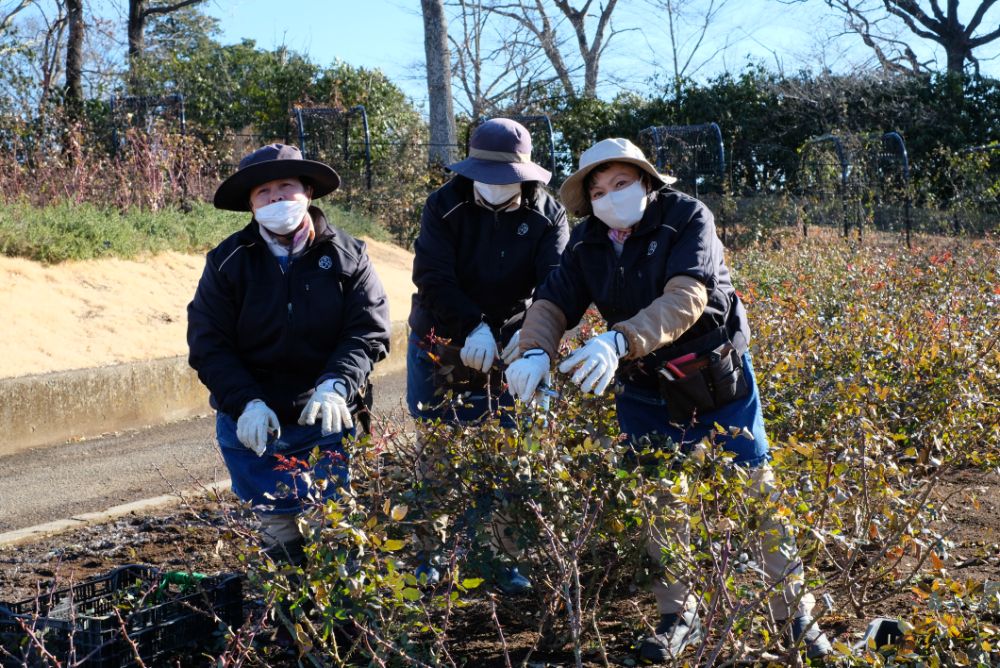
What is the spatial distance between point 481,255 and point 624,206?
2.82 feet

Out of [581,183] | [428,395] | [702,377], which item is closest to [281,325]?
[428,395]

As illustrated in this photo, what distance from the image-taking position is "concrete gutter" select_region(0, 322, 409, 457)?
23.6 feet

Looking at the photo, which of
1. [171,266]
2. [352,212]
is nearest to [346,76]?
[352,212]

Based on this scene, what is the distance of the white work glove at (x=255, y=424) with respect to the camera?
3270 millimetres

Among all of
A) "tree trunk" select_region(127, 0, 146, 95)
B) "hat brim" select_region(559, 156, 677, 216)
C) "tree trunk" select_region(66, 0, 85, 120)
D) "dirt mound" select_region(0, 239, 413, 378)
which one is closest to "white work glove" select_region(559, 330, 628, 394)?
"hat brim" select_region(559, 156, 677, 216)

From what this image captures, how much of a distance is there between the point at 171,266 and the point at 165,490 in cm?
500

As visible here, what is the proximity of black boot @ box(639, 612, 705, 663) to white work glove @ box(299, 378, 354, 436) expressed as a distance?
1117 mm

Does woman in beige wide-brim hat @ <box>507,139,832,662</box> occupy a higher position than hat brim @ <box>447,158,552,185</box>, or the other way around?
hat brim @ <box>447,158,552,185</box>

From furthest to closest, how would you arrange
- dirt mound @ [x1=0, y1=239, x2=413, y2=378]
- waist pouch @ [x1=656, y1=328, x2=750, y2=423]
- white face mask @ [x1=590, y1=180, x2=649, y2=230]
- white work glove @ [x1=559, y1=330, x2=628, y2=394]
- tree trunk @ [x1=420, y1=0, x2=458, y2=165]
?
tree trunk @ [x1=420, y1=0, x2=458, y2=165] < dirt mound @ [x1=0, y1=239, x2=413, y2=378] < white face mask @ [x1=590, y1=180, x2=649, y2=230] < waist pouch @ [x1=656, y1=328, x2=750, y2=423] < white work glove @ [x1=559, y1=330, x2=628, y2=394]

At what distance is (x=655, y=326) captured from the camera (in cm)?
293

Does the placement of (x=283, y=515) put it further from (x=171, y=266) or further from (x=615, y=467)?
(x=171, y=266)

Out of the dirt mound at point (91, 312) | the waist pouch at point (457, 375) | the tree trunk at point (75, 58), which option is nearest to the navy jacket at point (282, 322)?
the waist pouch at point (457, 375)

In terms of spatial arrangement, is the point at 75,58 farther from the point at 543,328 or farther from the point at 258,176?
the point at 543,328

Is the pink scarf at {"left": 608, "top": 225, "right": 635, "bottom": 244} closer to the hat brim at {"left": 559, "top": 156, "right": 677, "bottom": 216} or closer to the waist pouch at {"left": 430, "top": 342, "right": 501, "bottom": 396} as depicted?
the hat brim at {"left": 559, "top": 156, "right": 677, "bottom": 216}
